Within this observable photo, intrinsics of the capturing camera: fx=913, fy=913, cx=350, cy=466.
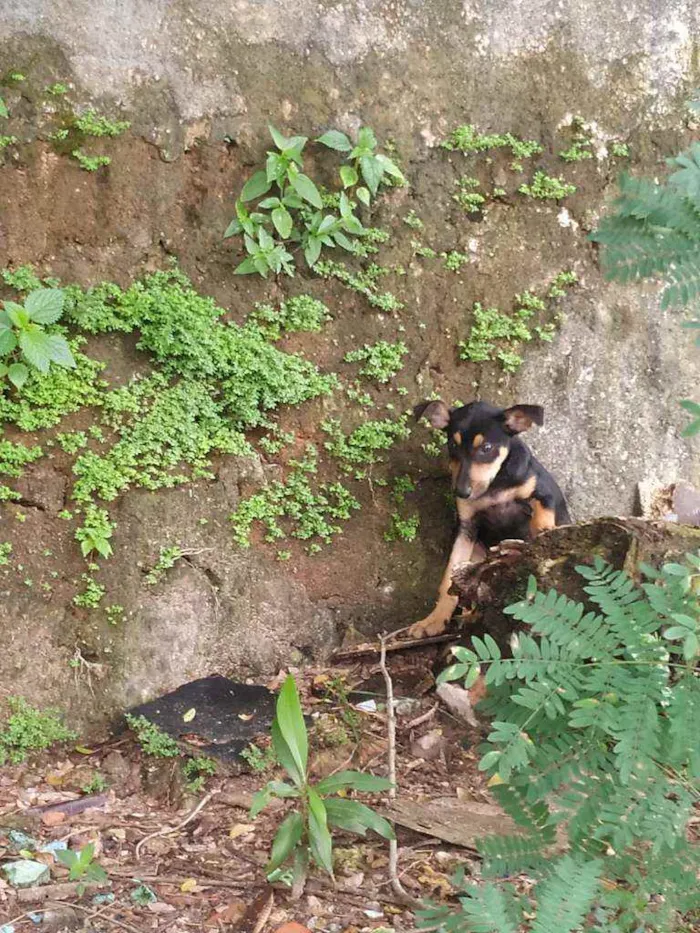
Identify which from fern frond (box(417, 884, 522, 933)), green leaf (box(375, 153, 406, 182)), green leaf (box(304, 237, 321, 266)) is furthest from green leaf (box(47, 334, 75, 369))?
fern frond (box(417, 884, 522, 933))

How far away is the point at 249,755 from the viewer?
4246 mm

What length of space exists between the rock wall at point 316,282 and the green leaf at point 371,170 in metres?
0.24

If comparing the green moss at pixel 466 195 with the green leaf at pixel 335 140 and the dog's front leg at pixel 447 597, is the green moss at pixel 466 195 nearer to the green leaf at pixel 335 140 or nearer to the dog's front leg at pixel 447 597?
the green leaf at pixel 335 140

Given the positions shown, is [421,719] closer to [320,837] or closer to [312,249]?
[320,837]

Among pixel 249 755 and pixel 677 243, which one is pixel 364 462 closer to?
pixel 249 755

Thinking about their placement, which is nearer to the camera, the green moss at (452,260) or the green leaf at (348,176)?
the green leaf at (348,176)

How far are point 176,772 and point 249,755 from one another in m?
0.34

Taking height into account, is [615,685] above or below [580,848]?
above

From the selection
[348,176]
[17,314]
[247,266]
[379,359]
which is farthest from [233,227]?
[17,314]

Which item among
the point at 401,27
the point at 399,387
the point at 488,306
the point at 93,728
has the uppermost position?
the point at 401,27

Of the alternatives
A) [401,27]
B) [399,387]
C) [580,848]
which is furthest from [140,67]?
[580,848]

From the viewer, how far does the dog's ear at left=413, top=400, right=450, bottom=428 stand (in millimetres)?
5039

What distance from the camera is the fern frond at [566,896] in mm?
2406

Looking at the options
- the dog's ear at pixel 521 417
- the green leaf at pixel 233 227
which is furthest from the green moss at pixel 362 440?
the green leaf at pixel 233 227
